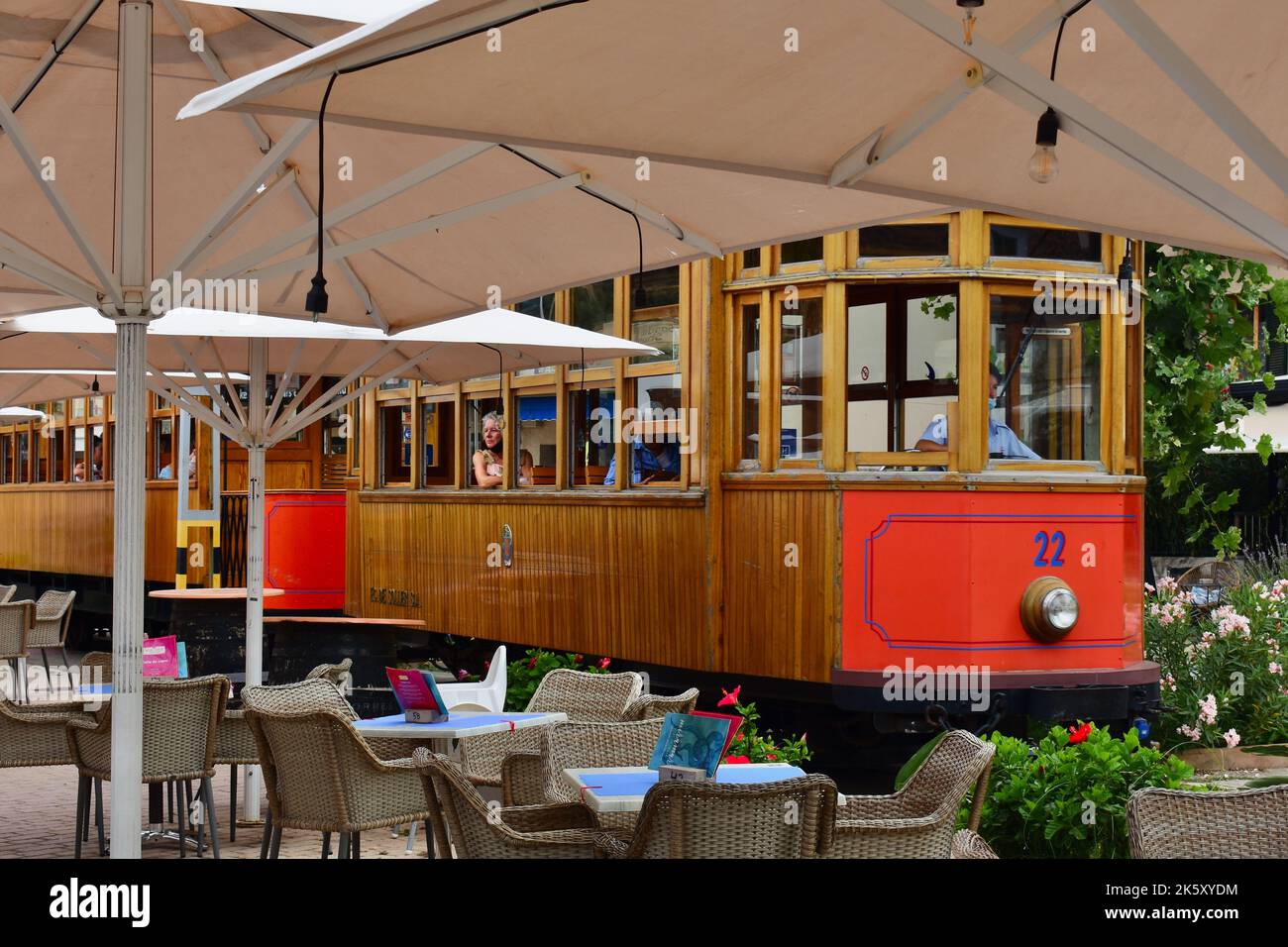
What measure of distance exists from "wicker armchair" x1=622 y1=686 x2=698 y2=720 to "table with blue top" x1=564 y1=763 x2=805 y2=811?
2.32 feet

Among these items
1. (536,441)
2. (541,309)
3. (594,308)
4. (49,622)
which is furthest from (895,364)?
(49,622)

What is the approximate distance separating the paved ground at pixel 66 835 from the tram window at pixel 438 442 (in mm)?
2851

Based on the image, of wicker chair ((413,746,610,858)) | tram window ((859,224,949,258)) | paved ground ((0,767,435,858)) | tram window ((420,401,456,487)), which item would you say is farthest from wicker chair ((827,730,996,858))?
tram window ((420,401,456,487))

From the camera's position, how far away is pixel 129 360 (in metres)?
4.76

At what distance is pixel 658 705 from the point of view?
6.66 metres

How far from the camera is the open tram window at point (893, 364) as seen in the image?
27.0 feet

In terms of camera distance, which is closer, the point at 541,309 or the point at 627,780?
the point at 627,780

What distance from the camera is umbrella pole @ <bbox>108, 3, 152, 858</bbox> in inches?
181

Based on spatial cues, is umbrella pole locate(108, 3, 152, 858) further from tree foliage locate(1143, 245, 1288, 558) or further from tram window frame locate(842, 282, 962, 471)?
tree foliage locate(1143, 245, 1288, 558)

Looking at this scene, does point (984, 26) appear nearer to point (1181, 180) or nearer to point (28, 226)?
point (1181, 180)

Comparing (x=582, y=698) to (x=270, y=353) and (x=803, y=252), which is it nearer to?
(x=803, y=252)

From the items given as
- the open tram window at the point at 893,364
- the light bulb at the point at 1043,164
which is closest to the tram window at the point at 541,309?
the open tram window at the point at 893,364

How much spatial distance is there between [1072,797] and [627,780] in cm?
200

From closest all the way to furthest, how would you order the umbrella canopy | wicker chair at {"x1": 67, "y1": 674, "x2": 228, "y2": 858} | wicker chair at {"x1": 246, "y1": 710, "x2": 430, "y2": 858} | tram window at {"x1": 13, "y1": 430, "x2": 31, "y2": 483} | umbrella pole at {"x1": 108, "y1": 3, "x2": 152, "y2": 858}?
the umbrella canopy, umbrella pole at {"x1": 108, "y1": 3, "x2": 152, "y2": 858}, wicker chair at {"x1": 246, "y1": 710, "x2": 430, "y2": 858}, wicker chair at {"x1": 67, "y1": 674, "x2": 228, "y2": 858}, tram window at {"x1": 13, "y1": 430, "x2": 31, "y2": 483}
